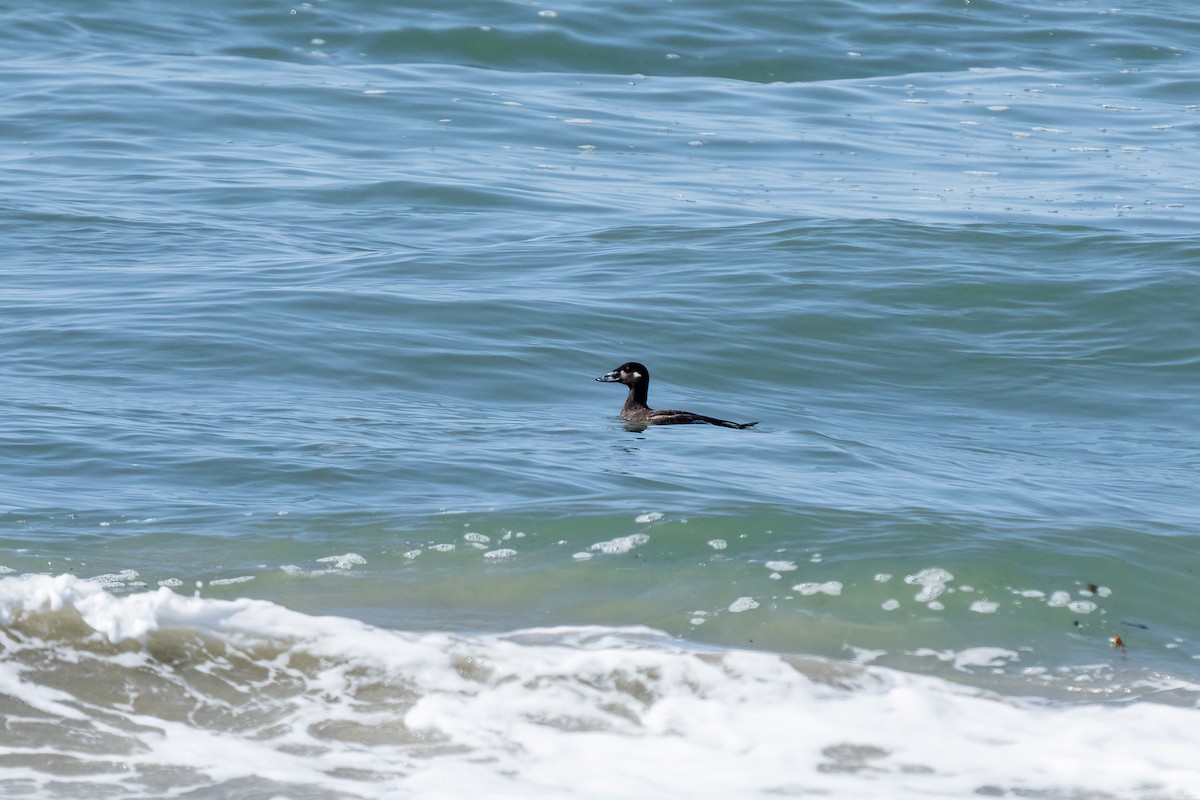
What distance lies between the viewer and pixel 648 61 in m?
28.7

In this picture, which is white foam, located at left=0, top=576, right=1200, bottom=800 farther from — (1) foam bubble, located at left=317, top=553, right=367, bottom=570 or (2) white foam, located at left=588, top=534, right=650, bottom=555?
(2) white foam, located at left=588, top=534, right=650, bottom=555

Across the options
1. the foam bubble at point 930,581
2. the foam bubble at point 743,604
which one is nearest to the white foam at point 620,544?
the foam bubble at point 743,604

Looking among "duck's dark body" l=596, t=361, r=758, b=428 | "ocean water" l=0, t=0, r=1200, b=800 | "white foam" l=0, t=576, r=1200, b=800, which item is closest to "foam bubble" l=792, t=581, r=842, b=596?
"ocean water" l=0, t=0, r=1200, b=800

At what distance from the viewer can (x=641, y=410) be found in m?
12.0

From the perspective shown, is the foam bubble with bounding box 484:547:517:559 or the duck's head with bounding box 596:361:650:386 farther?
the duck's head with bounding box 596:361:650:386

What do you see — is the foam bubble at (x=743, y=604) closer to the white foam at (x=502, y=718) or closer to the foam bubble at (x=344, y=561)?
the white foam at (x=502, y=718)

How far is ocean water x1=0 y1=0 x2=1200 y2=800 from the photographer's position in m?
6.38

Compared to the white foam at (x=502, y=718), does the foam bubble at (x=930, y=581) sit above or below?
above

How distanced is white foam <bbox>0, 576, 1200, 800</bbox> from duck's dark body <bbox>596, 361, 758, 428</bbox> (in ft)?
15.1

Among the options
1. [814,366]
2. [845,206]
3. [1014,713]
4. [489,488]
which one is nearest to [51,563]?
[489,488]

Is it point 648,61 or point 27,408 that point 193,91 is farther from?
point 27,408

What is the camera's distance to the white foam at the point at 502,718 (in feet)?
19.5

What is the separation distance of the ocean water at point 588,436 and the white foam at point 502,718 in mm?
21

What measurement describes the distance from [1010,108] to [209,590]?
2023 centimetres
